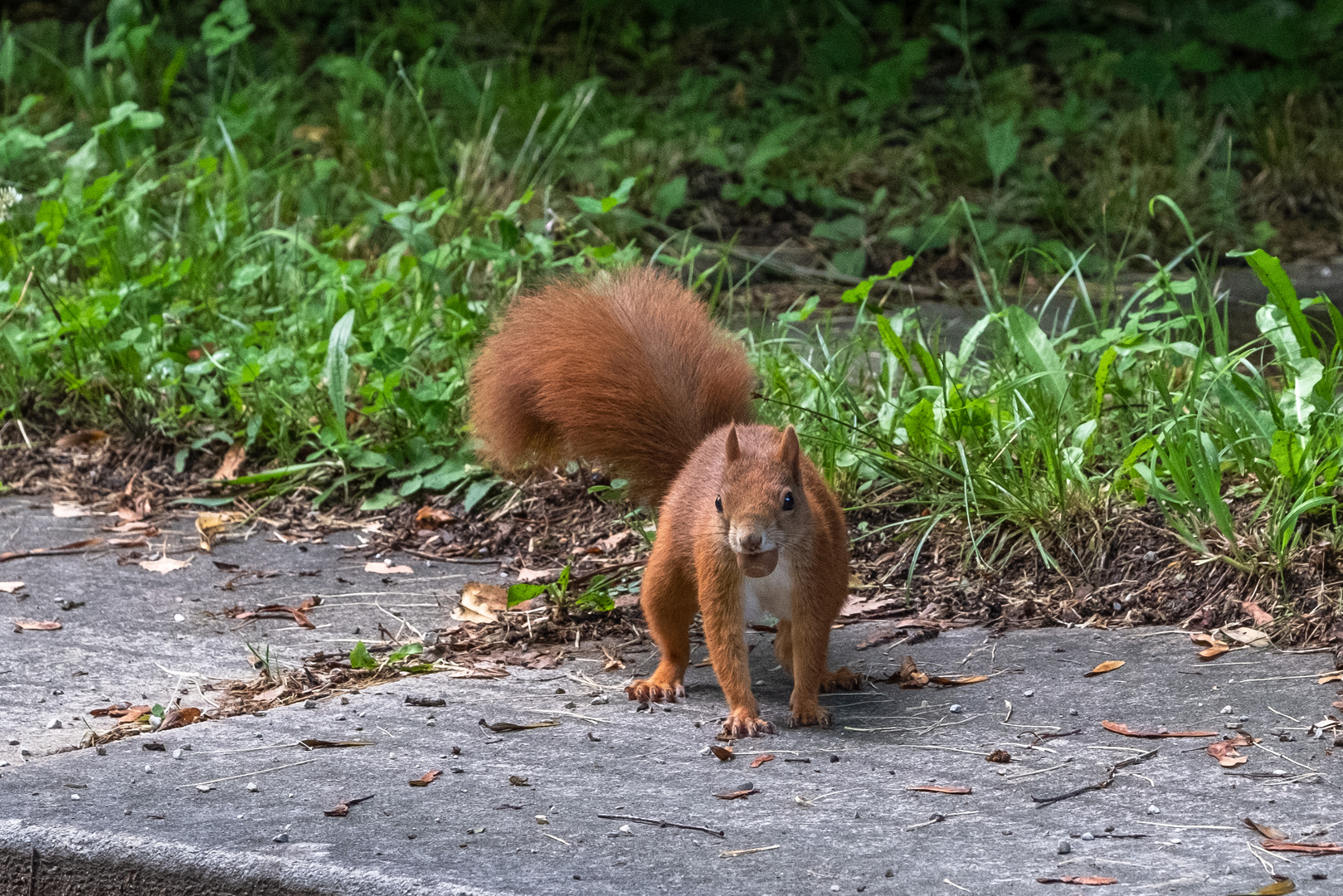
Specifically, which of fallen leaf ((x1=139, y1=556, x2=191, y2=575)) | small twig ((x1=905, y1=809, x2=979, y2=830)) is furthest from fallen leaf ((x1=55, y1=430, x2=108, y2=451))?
small twig ((x1=905, y1=809, x2=979, y2=830))

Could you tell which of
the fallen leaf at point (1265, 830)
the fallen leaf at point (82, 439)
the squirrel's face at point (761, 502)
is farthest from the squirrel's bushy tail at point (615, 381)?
the fallen leaf at point (82, 439)

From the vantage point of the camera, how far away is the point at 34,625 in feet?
10.2

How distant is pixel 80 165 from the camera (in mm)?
5227

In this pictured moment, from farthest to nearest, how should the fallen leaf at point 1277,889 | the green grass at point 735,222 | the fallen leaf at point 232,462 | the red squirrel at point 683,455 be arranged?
the fallen leaf at point 232,462
the green grass at point 735,222
the red squirrel at point 683,455
the fallen leaf at point 1277,889

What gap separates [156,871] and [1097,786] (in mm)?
1358

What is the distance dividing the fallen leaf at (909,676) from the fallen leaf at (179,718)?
1280mm

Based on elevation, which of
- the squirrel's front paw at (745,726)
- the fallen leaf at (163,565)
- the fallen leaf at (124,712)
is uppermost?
the squirrel's front paw at (745,726)

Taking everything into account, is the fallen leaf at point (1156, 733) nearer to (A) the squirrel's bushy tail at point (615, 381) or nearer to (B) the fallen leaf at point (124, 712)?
(A) the squirrel's bushy tail at point (615, 381)

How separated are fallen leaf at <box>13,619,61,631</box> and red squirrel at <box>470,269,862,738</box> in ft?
3.28

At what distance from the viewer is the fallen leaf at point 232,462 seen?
158 inches

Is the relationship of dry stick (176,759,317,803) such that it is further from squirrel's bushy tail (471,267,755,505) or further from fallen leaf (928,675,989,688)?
fallen leaf (928,675,989,688)

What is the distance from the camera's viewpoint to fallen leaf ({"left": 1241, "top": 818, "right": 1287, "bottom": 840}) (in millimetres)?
1935

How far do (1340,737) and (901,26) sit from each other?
607 cm

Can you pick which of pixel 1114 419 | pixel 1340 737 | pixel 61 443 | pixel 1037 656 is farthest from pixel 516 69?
pixel 1340 737
